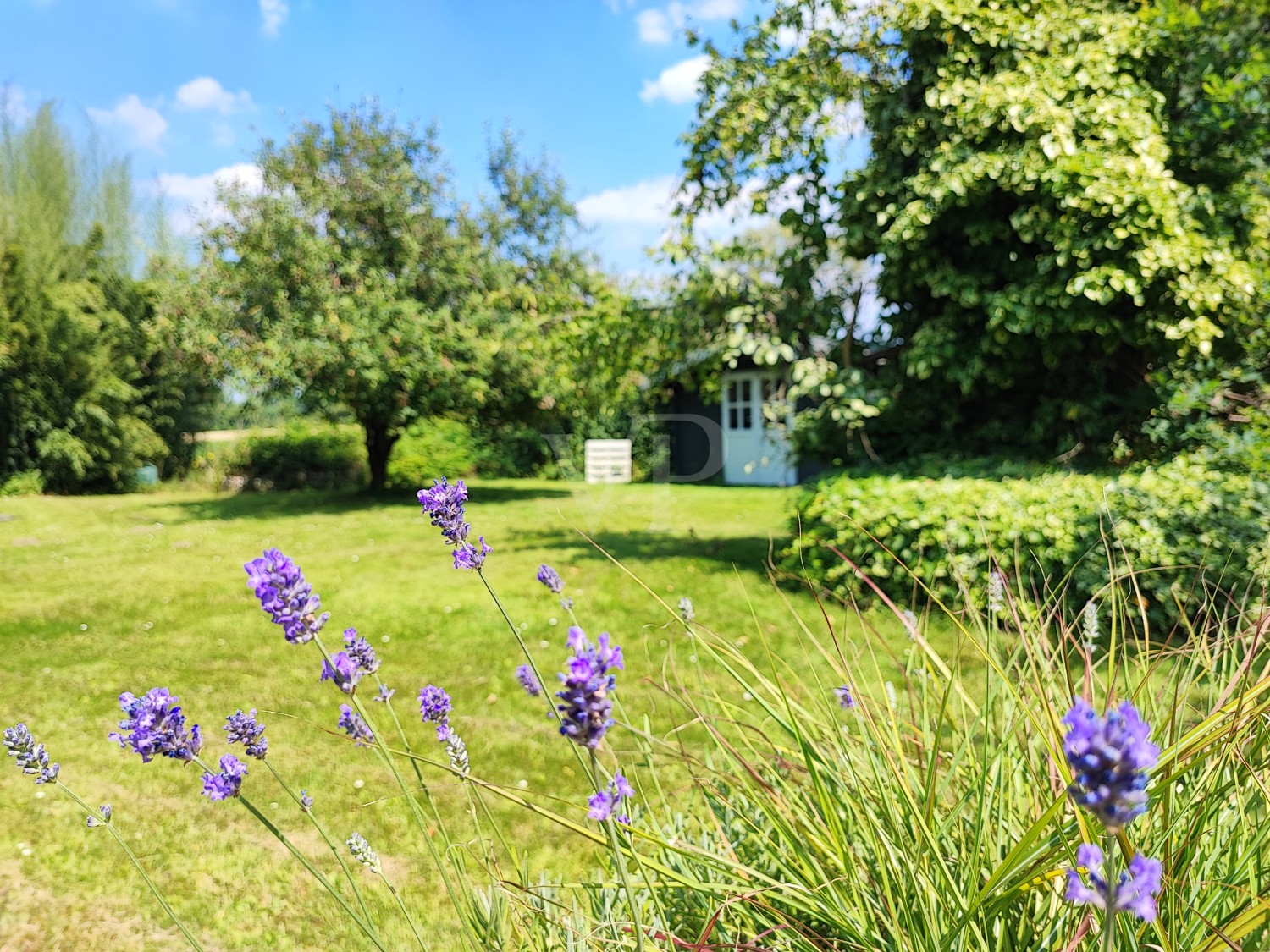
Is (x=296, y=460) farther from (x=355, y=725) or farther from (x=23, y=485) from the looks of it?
(x=355, y=725)

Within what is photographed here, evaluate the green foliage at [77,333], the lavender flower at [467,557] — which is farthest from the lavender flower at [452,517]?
the green foliage at [77,333]

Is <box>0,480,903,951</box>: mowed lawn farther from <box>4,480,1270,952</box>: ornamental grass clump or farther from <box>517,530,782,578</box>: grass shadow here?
<box>4,480,1270,952</box>: ornamental grass clump

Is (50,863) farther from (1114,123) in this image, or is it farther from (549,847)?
(1114,123)

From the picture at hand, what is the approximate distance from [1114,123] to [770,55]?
3.06 meters

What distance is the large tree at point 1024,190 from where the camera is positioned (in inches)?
223

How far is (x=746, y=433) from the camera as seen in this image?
60.7 ft

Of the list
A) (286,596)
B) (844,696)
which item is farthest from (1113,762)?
(844,696)

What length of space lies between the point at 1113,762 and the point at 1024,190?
246 inches

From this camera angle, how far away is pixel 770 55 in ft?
23.5

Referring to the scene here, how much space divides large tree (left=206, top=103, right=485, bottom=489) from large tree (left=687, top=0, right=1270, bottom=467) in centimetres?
776

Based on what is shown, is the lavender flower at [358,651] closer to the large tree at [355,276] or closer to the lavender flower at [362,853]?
the lavender flower at [362,853]

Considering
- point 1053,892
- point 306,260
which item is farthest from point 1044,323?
point 306,260

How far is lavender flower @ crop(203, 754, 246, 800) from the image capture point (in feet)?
4.31

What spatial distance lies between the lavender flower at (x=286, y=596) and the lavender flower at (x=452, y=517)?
0.24 m
